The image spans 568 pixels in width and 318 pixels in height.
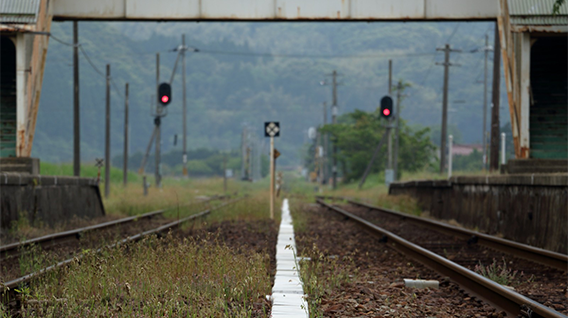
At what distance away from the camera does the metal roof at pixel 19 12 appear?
19.4 meters

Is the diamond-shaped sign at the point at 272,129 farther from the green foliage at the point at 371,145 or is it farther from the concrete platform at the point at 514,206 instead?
the green foliage at the point at 371,145

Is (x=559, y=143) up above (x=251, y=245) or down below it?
above

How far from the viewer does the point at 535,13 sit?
19172 mm

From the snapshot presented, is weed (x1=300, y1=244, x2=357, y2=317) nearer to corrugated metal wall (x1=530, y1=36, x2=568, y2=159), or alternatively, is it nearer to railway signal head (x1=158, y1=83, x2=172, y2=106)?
corrugated metal wall (x1=530, y1=36, x2=568, y2=159)

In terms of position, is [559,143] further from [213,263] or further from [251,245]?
[213,263]

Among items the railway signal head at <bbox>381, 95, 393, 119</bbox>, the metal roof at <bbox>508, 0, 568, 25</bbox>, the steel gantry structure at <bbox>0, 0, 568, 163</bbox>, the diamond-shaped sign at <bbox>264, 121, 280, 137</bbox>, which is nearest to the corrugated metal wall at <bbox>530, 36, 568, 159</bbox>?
the steel gantry structure at <bbox>0, 0, 568, 163</bbox>

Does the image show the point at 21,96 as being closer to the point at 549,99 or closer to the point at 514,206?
the point at 514,206

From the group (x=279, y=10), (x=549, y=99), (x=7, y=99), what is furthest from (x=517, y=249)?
(x=7, y=99)

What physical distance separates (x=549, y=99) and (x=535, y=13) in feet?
9.88

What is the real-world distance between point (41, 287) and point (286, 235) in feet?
24.4

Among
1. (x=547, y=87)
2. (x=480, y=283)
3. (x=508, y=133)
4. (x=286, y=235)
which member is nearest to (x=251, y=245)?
(x=286, y=235)

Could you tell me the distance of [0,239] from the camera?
41.0 ft

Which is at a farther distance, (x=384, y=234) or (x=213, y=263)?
(x=384, y=234)

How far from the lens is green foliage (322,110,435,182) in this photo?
211 feet
